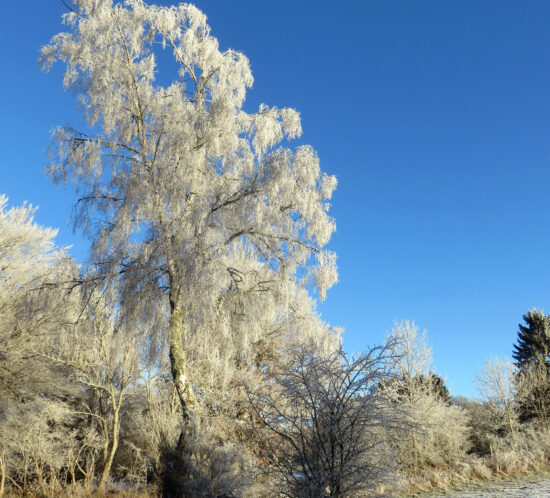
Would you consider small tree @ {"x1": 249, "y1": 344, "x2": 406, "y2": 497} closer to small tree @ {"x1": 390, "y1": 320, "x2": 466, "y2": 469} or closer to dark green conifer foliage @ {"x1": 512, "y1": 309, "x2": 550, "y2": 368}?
small tree @ {"x1": 390, "y1": 320, "x2": 466, "y2": 469}

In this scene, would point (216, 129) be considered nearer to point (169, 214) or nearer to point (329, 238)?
point (169, 214)

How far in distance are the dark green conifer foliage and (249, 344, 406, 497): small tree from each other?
31.4 m

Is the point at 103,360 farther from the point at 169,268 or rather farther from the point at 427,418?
the point at 427,418

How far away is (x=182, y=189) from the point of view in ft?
28.8

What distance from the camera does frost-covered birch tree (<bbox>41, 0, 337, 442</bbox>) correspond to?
Result: 841cm

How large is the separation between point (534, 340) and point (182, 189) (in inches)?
1367

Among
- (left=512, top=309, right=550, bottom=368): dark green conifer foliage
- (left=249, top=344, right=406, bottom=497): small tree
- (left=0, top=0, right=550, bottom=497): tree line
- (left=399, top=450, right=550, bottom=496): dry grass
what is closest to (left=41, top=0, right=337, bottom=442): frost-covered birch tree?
(left=0, top=0, right=550, bottom=497): tree line

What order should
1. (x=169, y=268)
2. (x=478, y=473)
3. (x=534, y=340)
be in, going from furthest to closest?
1. (x=534, y=340)
2. (x=478, y=473)
3. (x=169, y=268)

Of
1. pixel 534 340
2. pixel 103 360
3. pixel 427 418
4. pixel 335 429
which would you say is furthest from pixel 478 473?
pixel 534 340

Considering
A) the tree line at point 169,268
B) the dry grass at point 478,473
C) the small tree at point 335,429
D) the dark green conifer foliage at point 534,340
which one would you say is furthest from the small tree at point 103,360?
the dark green conifer foliage at point 534,340

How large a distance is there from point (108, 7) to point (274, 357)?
38.5 ft

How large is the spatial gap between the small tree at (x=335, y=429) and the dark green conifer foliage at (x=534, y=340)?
31.4m

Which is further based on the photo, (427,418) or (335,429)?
(427,418)

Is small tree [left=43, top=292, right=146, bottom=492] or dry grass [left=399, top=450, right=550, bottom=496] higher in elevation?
small tree [left=43, top=292, right=146, bottom=492]
